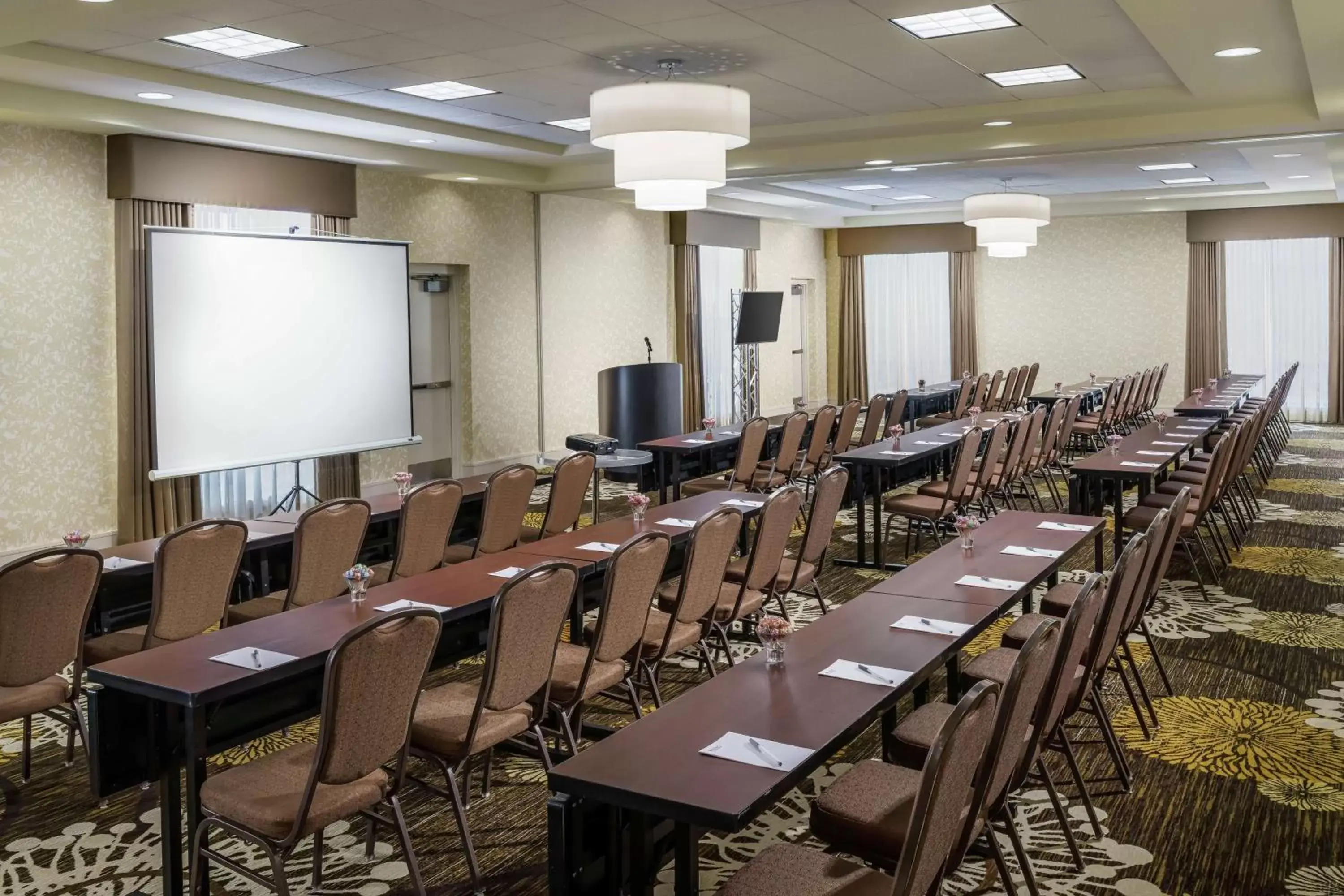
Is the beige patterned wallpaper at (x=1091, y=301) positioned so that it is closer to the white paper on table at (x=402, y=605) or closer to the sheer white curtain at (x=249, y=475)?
the sheer white curtain at (x=249, y=475)

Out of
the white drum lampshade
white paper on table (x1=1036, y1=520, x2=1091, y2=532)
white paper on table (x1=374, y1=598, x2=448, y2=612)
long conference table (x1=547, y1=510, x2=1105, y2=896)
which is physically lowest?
long conference table (x1=547, y1=510, x2=1105, y2=896)

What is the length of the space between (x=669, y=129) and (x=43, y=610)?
12.5 feet

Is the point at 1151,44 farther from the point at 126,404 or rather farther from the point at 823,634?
the point at 126,404

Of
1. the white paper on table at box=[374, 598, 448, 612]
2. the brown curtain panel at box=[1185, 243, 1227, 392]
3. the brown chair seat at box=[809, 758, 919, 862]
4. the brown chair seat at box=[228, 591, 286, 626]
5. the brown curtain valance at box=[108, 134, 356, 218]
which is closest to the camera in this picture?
the brown chair seat at box=[809, 758, 919, 862]

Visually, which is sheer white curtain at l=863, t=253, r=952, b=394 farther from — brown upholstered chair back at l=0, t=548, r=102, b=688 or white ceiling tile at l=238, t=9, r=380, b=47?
brown upholstered chair back at l=0, t=548, r=102, b=688

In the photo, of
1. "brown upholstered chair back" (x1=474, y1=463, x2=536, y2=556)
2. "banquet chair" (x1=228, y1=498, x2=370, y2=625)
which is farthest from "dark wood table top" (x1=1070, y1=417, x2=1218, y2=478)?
"banquet chair" (x1=228, y1=498, x2=370, y2=625)

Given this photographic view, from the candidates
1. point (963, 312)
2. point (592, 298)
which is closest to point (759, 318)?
point (592, 298)

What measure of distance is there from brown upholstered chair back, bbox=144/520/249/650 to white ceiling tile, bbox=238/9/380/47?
9.11 feet

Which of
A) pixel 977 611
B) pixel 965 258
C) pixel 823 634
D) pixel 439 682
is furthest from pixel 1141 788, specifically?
pixel 965 258

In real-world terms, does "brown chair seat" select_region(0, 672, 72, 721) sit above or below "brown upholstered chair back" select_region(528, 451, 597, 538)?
below

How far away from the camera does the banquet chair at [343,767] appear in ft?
10.00

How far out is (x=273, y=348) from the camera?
9180 millimetres

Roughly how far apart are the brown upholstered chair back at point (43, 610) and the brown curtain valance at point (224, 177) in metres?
4.94

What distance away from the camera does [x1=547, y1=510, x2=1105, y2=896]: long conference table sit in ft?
8.38
